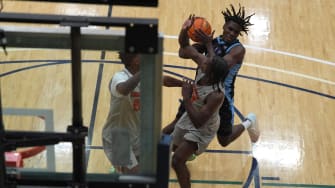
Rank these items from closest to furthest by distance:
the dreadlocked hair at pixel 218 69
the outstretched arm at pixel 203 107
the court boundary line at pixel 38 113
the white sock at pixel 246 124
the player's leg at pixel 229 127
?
1. the court boundary line at pixel 38 113
2. the dreadlocked hair at pixel 218 69
3. the outstretched arm at pixel 203 107
4. the player's leg at pixel 229 127
5. the white sock at pixel 246 124

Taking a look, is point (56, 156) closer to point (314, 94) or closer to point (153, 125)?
point (153, 125)

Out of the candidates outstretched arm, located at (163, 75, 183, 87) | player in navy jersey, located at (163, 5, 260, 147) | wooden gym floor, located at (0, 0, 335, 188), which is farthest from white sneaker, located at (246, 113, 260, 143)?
outstretched arm, located at (163, 75, 183, 87)

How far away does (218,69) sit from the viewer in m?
4.68

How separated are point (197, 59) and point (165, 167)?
1.87 metres

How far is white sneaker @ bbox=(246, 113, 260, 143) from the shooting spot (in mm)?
5871

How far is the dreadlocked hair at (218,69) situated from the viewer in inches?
183

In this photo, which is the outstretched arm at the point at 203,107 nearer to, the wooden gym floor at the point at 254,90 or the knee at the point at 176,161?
the knee at the point at 176,161

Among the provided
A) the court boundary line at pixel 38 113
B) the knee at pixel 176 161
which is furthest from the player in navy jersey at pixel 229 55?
the court boundary line at pixel 38 113

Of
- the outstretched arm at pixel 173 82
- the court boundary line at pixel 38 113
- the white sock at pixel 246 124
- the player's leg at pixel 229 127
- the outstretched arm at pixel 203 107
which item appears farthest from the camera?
the white sock at pixel 246 124

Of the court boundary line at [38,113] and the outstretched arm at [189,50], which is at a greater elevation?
the outstretched arm at [189,50]

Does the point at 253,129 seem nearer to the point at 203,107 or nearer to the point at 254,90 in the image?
the point at 254,90

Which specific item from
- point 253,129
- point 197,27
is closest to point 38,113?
point 197,27

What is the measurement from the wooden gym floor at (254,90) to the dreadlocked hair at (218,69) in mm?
1309

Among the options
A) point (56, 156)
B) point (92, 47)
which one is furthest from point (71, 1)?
point (56, 156)
